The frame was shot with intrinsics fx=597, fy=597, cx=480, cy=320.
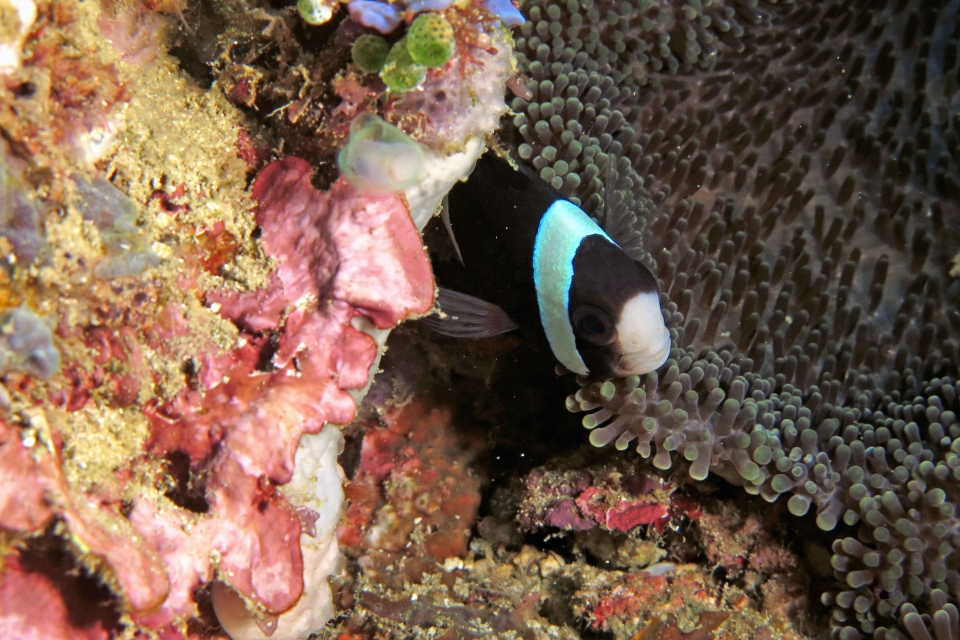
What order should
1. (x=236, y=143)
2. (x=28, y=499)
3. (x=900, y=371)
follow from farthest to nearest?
(x=900, y=371) → (x=236, y=143) → (x=28, y=499)

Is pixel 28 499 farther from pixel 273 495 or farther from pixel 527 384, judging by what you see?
pixel 527 384

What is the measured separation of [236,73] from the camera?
1775 mm

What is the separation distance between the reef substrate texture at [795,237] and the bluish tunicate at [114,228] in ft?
4.76

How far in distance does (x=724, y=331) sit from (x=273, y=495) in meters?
1.90

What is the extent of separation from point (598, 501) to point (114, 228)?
1.97m

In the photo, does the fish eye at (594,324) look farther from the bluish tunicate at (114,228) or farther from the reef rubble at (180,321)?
the bluish tunicate at (114,228)

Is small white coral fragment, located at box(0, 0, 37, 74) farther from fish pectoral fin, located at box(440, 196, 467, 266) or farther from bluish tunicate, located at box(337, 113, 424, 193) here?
fish pectoral fin, located at box(440, 196, 467, 266)

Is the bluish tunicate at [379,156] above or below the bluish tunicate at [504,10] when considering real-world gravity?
below

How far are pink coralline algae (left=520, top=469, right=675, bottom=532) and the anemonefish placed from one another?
540 mm

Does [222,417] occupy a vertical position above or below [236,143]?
below

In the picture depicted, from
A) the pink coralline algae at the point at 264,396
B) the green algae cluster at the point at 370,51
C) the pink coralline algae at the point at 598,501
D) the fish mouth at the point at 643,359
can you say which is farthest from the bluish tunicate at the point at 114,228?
the pink coralline algae at the point at 598,501

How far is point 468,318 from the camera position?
2.31 meters

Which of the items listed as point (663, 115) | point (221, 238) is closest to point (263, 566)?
point (221, 238)

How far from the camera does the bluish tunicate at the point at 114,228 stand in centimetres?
126
